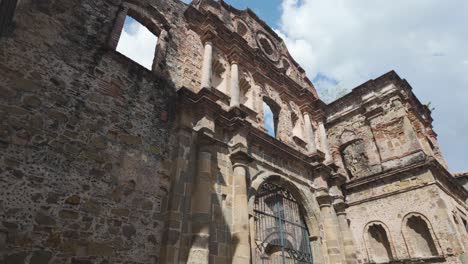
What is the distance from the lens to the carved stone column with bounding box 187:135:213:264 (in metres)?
4.75

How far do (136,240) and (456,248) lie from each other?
318 inches

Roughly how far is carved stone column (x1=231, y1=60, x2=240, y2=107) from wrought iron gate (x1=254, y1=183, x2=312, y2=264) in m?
2.24

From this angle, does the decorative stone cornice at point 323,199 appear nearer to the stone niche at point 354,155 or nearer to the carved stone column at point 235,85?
the stone niche at point 354,155

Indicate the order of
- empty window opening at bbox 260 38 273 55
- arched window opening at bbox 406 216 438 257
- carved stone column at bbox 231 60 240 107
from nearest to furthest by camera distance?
carved stone column at bbox 231 60 240 107
arched window opening at bbox 406 216 438 257
empty window opening at bbox 260 38 273 55

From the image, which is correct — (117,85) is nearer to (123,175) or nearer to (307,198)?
(123,175)

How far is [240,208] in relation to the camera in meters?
5.81

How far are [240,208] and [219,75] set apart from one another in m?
3.96

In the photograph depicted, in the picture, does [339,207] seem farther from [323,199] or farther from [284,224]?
[284,224]

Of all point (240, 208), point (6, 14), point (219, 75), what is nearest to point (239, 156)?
point (240, 208)

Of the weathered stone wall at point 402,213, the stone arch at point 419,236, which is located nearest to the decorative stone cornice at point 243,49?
the weathered stone wall at point 402,213

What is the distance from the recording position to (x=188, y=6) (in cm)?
813

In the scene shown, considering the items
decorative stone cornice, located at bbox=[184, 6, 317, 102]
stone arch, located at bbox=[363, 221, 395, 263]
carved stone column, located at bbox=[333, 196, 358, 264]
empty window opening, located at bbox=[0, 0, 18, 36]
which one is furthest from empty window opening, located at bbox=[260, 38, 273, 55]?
empty window opening, located at bbox=[0, 0, 18, 36]

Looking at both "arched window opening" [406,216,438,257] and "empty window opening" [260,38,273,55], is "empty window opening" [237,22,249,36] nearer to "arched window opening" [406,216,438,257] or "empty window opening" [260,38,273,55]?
"empty window opening" [260,38,273,55]

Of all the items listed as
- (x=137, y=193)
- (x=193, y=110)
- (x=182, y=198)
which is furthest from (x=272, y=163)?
(x=137, y=193)
